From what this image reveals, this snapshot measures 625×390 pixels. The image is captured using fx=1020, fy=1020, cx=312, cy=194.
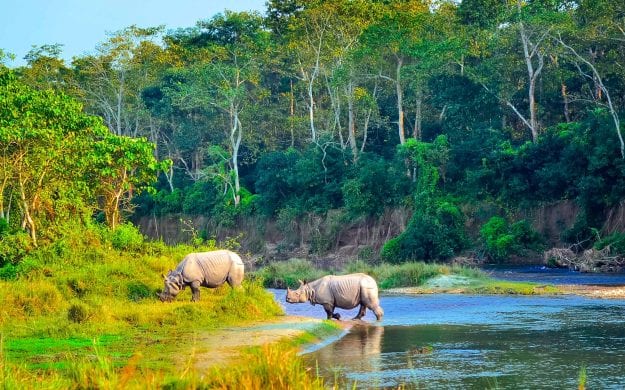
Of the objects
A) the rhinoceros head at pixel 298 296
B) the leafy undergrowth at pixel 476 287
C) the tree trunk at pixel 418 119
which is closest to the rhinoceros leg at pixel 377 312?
the rhinoceros head at pixel 298 296

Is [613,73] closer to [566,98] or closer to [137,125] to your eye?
[566,98]

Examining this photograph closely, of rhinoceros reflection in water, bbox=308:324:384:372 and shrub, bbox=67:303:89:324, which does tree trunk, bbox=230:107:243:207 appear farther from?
shrub, bbox=67:303:89:324

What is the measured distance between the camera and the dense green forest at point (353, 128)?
30.1 m

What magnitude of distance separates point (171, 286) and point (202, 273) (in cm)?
74

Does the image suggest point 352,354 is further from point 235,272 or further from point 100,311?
point 235,272

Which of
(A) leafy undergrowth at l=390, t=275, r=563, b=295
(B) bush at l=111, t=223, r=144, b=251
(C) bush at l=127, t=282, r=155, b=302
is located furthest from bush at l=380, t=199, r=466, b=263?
(C) bush at l=127, t=282, r=155, b=302

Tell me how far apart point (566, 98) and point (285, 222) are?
56.4 ft

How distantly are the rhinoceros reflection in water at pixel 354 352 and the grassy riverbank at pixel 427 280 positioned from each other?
10.3 metres

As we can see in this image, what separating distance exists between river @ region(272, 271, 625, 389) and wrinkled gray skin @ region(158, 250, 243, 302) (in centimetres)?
315

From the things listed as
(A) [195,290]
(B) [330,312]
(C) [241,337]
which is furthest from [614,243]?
(C) [241,337]

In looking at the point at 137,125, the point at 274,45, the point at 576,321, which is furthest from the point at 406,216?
the point at 576,321

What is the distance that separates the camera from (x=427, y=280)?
110 feet

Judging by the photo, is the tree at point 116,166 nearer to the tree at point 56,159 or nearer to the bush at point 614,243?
the tree at point 56,159

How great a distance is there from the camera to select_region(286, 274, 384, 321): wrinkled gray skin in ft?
74.1
